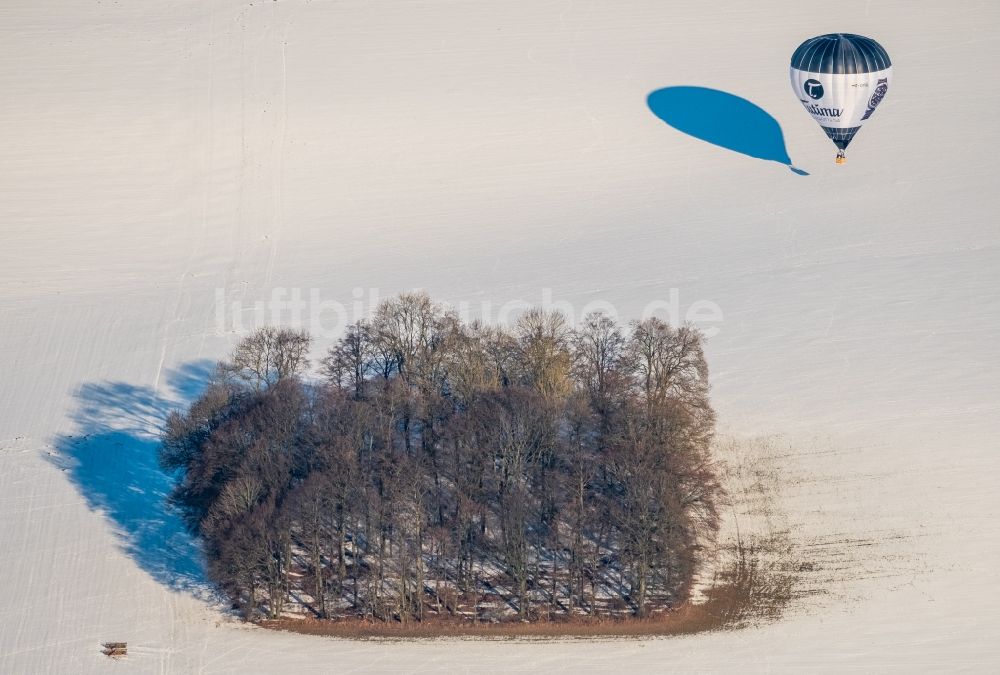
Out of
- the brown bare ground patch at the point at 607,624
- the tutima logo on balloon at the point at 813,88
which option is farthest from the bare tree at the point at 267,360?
the tutima logo on balloon at the point at 813,88

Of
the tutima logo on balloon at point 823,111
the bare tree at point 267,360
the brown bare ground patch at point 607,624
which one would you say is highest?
the tutima logo on balloon at point 823,111

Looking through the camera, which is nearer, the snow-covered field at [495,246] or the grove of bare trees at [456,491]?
the grove of bare trees at [456,491]

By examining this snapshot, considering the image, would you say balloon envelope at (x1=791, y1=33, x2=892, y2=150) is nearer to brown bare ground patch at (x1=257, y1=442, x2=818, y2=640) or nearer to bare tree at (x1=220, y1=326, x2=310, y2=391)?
brown bare ground patch at (x1=257, y1=442, x2=818, y2=640)


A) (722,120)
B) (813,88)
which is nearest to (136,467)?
(813,88)

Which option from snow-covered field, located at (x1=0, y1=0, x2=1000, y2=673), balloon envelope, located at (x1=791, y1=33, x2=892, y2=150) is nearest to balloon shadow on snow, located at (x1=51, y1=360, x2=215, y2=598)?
snow-covered field, located at (x1=0, y1=0, x2=1000, y2=673)

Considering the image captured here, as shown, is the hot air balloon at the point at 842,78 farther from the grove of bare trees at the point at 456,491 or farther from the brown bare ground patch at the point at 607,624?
the brown bare ground patch at the point at 607,624

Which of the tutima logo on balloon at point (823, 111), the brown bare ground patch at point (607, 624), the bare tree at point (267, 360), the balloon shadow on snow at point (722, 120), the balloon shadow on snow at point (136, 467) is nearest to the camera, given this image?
the brown bare ground patch at point (607, 624)
